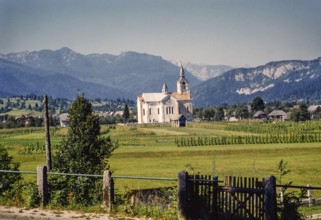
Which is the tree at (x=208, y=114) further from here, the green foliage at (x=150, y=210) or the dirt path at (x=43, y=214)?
the dirt path at (x=43, y=214)

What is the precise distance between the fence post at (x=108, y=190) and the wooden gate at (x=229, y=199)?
2.92m

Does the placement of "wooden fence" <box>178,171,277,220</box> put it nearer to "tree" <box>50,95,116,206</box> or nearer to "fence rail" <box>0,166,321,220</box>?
"fence rail" <box>0,166,321,220</box>

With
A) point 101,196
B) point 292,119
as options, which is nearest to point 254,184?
point 101,196

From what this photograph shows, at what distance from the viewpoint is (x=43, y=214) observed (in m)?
16.5

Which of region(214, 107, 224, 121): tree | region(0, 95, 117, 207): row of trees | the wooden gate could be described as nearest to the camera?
the wooden gate

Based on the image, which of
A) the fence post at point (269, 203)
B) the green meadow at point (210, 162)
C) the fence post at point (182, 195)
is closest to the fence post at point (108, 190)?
the fence post at point (182, 195)

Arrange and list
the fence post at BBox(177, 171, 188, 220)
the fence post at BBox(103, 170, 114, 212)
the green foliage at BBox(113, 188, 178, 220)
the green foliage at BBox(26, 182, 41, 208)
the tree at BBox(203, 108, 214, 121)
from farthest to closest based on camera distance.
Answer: the tree at BBox(203, 108, 214, 121)
the green foliage at BBox(26, 182, 41, 208)
the fence post at BBox(103, 170, 114, 212)
the green foliage at BBox(113, 188, 178, 220)
the fence post at BBox(177, 171, 188, 220)

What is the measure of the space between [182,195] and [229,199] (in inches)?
62.8

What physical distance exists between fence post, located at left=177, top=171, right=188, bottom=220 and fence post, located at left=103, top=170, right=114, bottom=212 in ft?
8.76

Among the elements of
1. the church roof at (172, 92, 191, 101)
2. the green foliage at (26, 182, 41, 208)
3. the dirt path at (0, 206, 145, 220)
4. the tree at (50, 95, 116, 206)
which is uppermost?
the church roof at (172, 92, 191, 101)

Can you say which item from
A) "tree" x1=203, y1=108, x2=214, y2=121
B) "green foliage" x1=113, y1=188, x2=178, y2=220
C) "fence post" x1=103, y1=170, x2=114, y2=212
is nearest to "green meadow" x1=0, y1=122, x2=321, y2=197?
"green foliage" x1=113, y1=188, x2=178, y2=220

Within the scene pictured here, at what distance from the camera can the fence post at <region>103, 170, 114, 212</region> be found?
54.1ft

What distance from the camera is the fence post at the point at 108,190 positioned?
54.1ft

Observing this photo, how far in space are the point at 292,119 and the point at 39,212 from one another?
15396 centimetres
